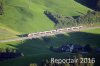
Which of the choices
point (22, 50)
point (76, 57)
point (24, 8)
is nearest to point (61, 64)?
point (76, 57)

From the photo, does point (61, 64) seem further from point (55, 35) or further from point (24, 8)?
point (24, 8)

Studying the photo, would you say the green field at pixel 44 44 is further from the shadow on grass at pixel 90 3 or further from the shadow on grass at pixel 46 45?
the shadow on grass at pixel 90 3

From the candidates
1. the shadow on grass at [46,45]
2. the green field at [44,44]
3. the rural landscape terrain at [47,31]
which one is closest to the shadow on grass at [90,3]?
the rural landscape terrain at [47,31]

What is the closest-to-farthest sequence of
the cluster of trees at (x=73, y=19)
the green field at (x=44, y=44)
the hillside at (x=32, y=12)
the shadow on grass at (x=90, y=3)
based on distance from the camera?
1. the green field at (x=44, y=44)
2. the hillside at (x=32, y=12)
3. the cluster of trees at (x=73, y=19)
4. the shadow on grass at (x=90, y=3)

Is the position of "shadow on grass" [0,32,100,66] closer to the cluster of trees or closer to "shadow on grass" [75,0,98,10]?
the cluster of trees

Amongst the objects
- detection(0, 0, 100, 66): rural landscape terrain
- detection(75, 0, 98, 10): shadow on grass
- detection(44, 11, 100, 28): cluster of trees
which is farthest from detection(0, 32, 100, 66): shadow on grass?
detection(75, 0, 98, 10): shadow on grass

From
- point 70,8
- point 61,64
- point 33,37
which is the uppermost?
point 70,8

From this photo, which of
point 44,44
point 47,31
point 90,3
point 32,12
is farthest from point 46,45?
point 90,3
